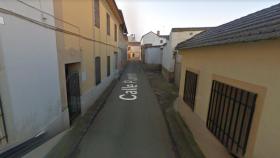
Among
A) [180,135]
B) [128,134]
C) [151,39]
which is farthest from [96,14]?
[151,39]

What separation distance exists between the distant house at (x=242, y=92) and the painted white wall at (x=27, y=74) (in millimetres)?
4393

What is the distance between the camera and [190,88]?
20.0 ft

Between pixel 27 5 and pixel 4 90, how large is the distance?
1970mm

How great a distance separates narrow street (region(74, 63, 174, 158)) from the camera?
4.55 m

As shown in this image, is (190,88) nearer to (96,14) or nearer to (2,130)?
(2,130)

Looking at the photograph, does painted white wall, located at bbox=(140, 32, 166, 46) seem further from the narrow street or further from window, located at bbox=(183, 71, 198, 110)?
window, located at bbox=(183, 71, 198, 110)

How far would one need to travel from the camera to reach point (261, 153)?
2395 millimetres

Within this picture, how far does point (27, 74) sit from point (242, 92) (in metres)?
4.70

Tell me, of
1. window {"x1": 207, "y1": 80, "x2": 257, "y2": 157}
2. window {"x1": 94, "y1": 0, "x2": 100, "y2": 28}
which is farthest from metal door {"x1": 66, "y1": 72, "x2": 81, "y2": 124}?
window {"x1": 207, "y1": 80, "x2": 257, "y2": 157}

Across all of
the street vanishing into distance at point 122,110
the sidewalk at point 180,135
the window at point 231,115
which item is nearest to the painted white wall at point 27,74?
the street vanishing into distance at point 122,110

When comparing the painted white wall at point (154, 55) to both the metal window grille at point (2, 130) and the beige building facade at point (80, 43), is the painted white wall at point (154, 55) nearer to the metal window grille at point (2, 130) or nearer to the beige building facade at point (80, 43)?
the beige building facade at point (80, 43)

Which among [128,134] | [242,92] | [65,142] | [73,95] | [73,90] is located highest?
[242,92]

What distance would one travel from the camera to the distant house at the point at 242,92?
2266 mm

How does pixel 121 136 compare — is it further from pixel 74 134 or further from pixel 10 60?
pixel 10 60
